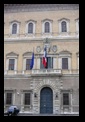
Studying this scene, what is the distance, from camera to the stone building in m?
21.2

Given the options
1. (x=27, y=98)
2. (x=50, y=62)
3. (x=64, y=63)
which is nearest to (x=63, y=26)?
(x=64, y=63)

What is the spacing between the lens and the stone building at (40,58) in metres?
21.2

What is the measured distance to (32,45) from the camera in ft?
75.5

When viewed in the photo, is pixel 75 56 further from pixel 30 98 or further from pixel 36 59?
pixel 30 98

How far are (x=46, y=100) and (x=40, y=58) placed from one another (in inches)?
177

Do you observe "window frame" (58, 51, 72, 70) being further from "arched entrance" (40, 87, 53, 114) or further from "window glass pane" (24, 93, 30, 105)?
"window glass pane" (24, 93, 30, 105)

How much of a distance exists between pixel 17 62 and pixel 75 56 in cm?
629

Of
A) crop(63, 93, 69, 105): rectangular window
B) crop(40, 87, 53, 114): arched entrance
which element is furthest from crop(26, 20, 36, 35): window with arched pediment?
crop(63, 93, 69, 105): rectangular window

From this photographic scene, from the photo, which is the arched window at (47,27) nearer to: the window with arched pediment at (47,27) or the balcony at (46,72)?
the window with arched pediment at (47,27)

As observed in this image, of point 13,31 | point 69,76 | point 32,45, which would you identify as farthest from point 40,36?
point 69,76

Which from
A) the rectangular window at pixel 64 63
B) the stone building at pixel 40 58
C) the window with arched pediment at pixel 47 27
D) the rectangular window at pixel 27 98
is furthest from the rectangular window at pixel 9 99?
the window with arched pediment at pixel 47 27

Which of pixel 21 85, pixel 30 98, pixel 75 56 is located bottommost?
pixel 30 98

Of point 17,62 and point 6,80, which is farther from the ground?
point 17,62

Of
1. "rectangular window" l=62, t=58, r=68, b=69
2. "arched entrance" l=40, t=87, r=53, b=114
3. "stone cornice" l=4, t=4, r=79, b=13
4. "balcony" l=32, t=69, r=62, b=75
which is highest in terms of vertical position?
"stone cornice" l=4, t=4, r=79, b=13
